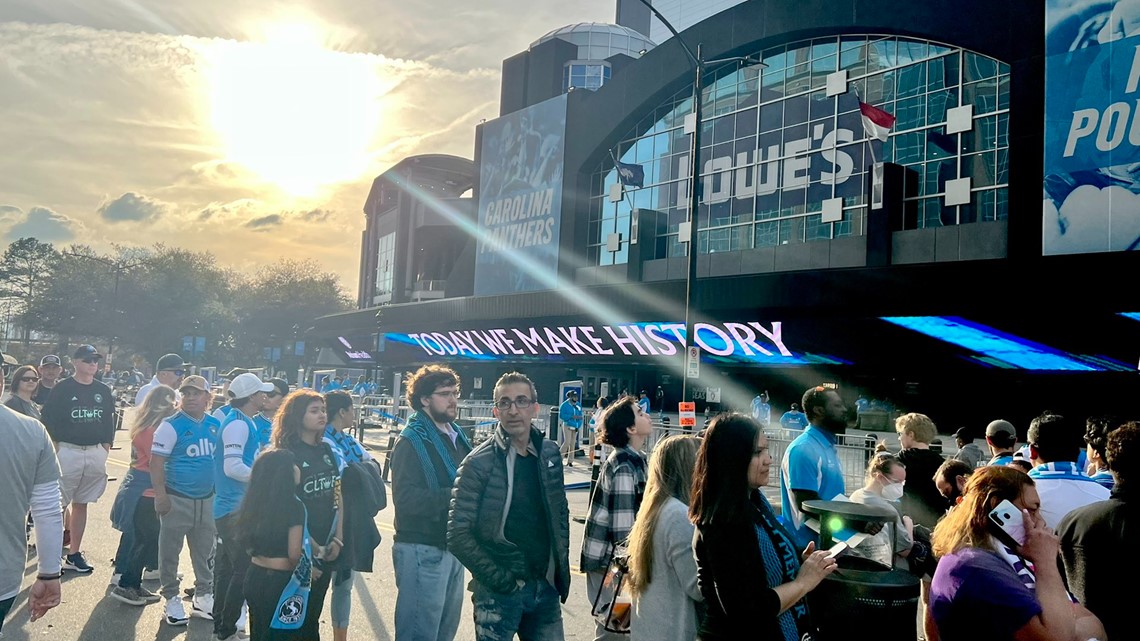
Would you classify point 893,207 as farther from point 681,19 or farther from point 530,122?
point 681,19

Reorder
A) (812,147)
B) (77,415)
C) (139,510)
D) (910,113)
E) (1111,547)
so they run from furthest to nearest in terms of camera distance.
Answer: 1. (812,147)
2. (910,113)
3. (77,415)
4. (139,510)
5. (1111,547)

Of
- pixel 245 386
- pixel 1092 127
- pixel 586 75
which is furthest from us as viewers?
pixel 586 75

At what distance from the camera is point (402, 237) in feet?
207

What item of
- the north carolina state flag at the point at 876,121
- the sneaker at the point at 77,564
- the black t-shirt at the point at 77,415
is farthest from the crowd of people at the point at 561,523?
the north carolina state flag at the point at 876,121

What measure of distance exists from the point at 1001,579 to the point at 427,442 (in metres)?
3.07

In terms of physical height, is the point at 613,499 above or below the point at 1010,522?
below

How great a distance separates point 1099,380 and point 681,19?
134 feet

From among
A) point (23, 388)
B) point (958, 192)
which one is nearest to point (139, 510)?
point (23, 388)

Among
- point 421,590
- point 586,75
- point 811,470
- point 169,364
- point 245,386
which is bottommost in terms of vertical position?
point 421,590

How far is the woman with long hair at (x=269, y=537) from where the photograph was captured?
462 centimetres

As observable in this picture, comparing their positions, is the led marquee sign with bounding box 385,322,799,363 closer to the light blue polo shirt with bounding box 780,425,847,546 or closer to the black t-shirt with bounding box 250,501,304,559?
the light blue polo shirt with bounding box 780,425,847,546

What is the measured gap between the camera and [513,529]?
423 centimetres

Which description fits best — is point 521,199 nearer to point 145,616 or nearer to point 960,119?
point 960,119

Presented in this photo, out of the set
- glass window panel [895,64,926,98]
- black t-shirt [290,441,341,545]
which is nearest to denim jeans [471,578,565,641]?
black t-shirt [290,441,341,545]
